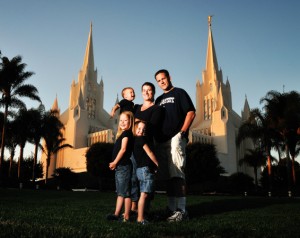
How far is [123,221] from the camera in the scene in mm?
4742

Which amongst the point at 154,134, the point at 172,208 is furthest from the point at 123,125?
the point at 172,208

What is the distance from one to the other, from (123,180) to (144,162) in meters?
0.47

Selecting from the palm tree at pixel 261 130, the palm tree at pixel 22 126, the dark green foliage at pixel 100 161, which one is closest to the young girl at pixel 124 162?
the palm tree at pixel 261 130

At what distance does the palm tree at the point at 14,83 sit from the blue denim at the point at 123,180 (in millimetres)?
24028

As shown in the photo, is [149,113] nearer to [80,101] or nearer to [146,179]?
[146,179]

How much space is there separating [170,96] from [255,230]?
2.78m

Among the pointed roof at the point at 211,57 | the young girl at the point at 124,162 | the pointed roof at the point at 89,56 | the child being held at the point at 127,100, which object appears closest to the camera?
the young girl at the point at 124,162

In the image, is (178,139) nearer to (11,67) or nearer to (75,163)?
→ (11,67)

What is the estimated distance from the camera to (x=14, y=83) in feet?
91.9

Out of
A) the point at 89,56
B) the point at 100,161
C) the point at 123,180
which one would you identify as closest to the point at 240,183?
the point at 100,161

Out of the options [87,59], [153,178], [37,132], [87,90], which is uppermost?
[87,59]

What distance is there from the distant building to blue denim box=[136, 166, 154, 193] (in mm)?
51644

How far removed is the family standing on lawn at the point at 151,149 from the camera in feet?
16.6

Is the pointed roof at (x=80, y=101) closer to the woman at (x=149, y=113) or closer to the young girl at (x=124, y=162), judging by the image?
the woman at (x=149, y=113)
